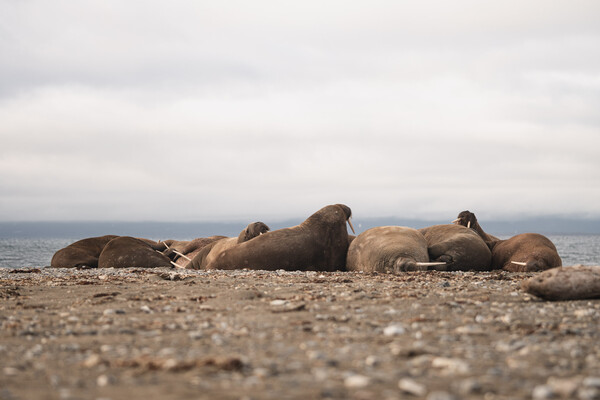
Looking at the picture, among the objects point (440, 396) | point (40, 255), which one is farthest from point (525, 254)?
point (40, 255)

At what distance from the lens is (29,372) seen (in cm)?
430

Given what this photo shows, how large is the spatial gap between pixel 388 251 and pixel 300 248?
8.49 ft

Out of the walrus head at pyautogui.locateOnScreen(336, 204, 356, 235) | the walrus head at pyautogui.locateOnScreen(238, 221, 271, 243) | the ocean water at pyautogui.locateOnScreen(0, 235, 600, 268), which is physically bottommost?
the ocean water at pyautogui.locateOnScreen(0, 235, 600, 268)

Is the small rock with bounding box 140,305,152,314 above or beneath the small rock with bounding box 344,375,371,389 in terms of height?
beneath

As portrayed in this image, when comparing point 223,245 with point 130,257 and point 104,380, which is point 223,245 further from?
point 104,380

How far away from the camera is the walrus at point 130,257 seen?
18.2 metres

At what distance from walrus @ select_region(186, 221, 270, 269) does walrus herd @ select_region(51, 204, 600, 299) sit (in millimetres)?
31

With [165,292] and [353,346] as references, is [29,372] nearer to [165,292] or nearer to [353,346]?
[353,346]

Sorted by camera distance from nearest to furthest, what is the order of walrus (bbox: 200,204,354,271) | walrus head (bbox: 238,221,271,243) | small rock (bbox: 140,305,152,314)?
small rock (bbox: 140,305,152,314) → walrus (bbox: 200,204,354,271) → walrus head (bbox: 238,221,271,243)

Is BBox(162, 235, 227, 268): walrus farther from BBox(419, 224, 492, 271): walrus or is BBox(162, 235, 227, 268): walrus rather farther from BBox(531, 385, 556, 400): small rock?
BBox(531, 385, 556, 400): small rock

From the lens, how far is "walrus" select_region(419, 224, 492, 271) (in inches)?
622

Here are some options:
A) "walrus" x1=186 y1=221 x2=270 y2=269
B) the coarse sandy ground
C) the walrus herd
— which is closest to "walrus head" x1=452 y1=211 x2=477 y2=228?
the walrus herd

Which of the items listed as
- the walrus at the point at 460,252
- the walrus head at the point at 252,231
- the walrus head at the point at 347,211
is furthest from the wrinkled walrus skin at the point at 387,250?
the walrus head at the point at 252,231

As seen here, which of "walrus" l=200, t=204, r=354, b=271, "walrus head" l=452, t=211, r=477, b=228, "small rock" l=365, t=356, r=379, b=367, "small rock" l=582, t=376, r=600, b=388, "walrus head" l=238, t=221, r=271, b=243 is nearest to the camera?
A: "small rock" l=582, t=376, r=600, b=388
